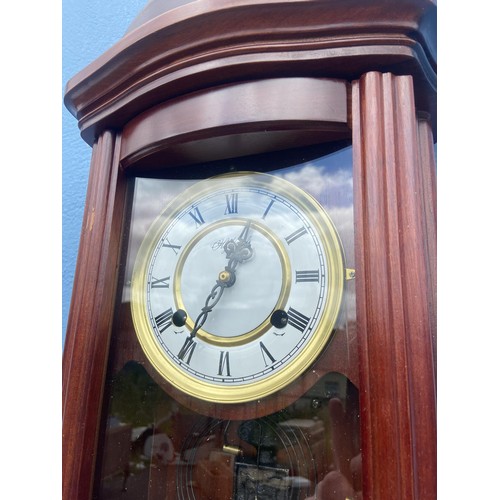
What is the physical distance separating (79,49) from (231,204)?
0.77 meters

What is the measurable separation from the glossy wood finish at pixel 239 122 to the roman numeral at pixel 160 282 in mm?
172

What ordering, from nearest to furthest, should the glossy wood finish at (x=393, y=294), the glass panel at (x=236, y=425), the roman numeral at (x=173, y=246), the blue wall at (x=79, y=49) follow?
the glossy wood finish at (x=393, y=294), the glass panel at (x=236, y=425), the roman numeral at (x=173, y=246), the blue wall at (x=79, y=49)

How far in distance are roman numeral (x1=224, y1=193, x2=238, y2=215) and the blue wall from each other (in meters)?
0.54

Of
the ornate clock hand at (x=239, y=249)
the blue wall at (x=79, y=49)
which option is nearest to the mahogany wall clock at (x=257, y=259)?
the ornate clock hand at (x=239, y=249)

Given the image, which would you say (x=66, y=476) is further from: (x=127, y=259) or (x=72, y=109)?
(x=72, y=109)

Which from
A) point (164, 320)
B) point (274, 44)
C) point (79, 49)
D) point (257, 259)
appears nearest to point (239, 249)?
point (257, 259)

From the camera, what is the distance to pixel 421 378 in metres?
0.45

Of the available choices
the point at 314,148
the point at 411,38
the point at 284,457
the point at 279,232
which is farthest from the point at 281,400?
the point at 411,38

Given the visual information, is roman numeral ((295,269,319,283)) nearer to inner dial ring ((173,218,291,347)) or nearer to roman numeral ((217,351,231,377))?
inner dial ring ((173,218,291,347))

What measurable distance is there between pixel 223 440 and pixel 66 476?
0.63 feet

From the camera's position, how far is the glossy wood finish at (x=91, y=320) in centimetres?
56

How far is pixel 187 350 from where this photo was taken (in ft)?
1.96

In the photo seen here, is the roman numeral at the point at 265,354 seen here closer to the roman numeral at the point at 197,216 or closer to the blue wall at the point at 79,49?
the roman numeral at the point at 197,216

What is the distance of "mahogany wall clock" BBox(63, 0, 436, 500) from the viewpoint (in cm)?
48
